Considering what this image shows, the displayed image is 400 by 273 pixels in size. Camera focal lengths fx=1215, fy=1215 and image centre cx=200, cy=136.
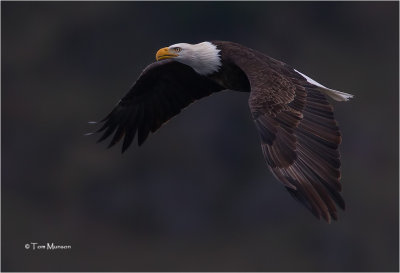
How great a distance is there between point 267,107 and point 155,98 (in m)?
2.24

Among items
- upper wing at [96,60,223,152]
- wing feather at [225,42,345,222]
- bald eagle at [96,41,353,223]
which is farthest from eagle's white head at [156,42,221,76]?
wing feather at [225,42,345,222]

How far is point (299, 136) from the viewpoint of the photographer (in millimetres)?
9320

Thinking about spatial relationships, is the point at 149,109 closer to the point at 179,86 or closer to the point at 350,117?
the point at 179,86

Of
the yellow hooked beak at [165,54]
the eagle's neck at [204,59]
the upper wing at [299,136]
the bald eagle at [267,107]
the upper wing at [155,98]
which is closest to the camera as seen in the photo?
the upper wing at [299,136]

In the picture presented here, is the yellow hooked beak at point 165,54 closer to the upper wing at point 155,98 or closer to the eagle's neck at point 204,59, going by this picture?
the eagle's neck at point 204,59

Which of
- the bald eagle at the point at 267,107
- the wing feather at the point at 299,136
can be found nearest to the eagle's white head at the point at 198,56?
Result: the bald eagle at the point at 267,107

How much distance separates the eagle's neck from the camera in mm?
10695

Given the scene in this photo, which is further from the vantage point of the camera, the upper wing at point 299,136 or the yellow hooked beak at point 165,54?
the yellow hooked beak at point 165,54

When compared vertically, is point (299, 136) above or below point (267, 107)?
below

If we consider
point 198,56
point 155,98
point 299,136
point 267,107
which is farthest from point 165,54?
point 299,136

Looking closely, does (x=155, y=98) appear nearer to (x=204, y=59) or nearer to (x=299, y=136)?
(x=204, y=59)

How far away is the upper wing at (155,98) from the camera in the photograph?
11.3 metres

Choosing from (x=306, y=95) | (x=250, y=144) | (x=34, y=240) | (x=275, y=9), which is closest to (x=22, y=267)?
(x=34, y=240)

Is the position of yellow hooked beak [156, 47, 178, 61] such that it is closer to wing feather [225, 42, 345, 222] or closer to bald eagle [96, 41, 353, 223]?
bald eagle [96, 41, 353, 223]
